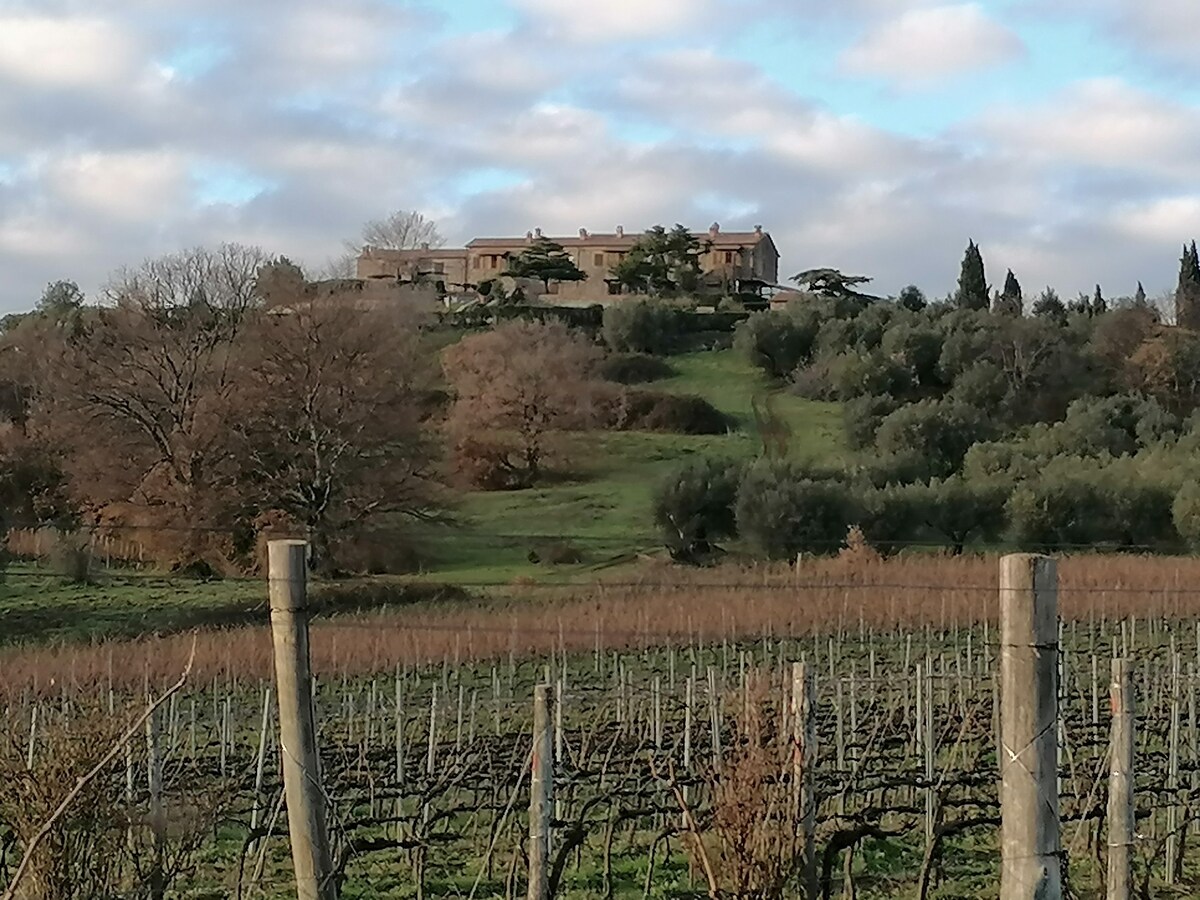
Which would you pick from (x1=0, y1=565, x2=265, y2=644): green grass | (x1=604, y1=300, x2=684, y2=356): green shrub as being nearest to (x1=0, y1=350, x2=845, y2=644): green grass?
(x1=0, y1=565, x2=265, y2=644): green grass

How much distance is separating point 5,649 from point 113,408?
1345 cm

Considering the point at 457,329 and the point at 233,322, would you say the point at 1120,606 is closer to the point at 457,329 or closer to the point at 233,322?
the point at 233,322

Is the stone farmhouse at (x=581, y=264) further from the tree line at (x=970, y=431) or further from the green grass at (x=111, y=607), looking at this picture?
the green grass at (x=111, y=607)

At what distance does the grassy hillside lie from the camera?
3488 cm

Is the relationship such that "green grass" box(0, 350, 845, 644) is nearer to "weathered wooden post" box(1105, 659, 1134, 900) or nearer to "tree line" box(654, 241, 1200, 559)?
"tree line" box(654, 241, 1200, 559)

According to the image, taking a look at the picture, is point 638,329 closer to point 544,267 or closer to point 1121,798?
point 544,267

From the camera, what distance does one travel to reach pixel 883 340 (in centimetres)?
5356

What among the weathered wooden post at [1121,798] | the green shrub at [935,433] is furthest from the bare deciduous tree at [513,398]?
the weathered wooden post at [1121,798]

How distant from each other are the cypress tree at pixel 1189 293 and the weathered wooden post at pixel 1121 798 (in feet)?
180

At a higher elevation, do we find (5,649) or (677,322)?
(677,322)

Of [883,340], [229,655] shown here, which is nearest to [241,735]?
[229,655]

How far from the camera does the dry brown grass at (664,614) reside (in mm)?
20688

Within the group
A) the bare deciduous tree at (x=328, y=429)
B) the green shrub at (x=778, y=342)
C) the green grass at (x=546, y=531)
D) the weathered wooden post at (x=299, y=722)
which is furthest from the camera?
the green shrub at (x=778, y=342)

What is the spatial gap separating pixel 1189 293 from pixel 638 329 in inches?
828
